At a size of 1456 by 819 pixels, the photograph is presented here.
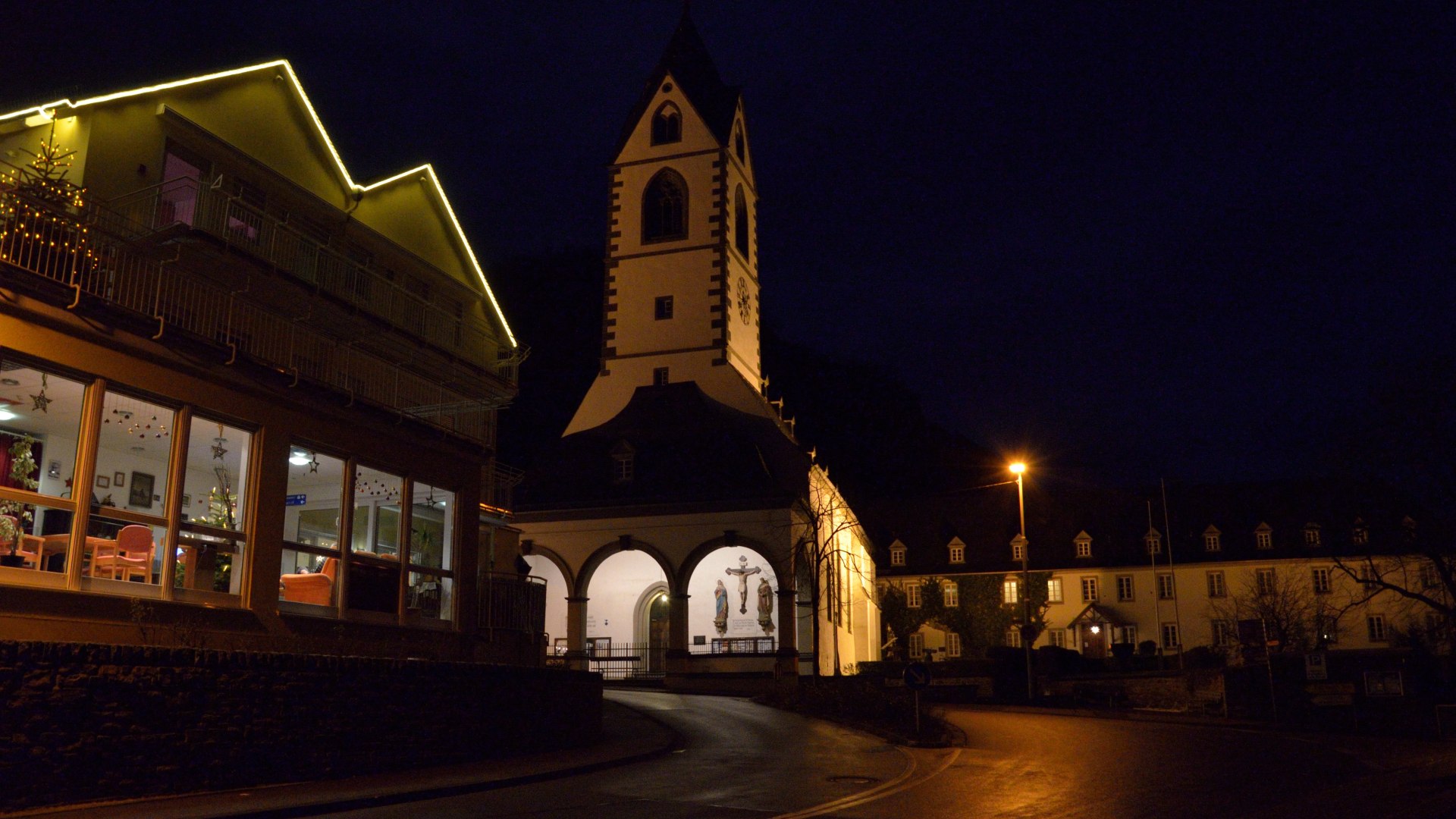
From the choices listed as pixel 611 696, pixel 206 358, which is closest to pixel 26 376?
pixel 206 358

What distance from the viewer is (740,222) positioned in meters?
53.9

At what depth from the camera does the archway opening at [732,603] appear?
138ft

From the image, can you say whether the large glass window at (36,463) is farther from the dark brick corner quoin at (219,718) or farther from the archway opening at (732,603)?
the archway opening at (732,603)

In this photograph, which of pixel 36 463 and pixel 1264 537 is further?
pixel 1264 537

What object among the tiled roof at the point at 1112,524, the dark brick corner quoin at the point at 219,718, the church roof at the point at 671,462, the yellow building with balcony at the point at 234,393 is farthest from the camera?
the tiled roof at the point at 1112,524

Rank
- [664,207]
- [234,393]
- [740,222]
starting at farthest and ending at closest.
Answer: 1. [740,222]
2. [664,207]
3. [234,393]

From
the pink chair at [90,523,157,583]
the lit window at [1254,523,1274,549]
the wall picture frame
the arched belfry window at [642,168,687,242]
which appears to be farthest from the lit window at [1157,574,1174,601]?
the pink chair at [90,523,157,583]

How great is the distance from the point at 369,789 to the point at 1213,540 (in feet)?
190

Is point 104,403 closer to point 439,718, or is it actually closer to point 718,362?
point 439,718

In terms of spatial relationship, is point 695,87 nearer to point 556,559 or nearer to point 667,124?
point 667,124

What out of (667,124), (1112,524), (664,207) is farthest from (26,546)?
(1112,524)

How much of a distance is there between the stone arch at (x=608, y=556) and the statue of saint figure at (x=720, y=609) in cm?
168

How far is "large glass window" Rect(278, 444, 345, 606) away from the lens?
17766 millimetres

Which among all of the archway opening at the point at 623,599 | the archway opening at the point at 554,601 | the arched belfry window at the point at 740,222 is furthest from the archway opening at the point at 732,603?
the arched belfry window at the point at 740,222
